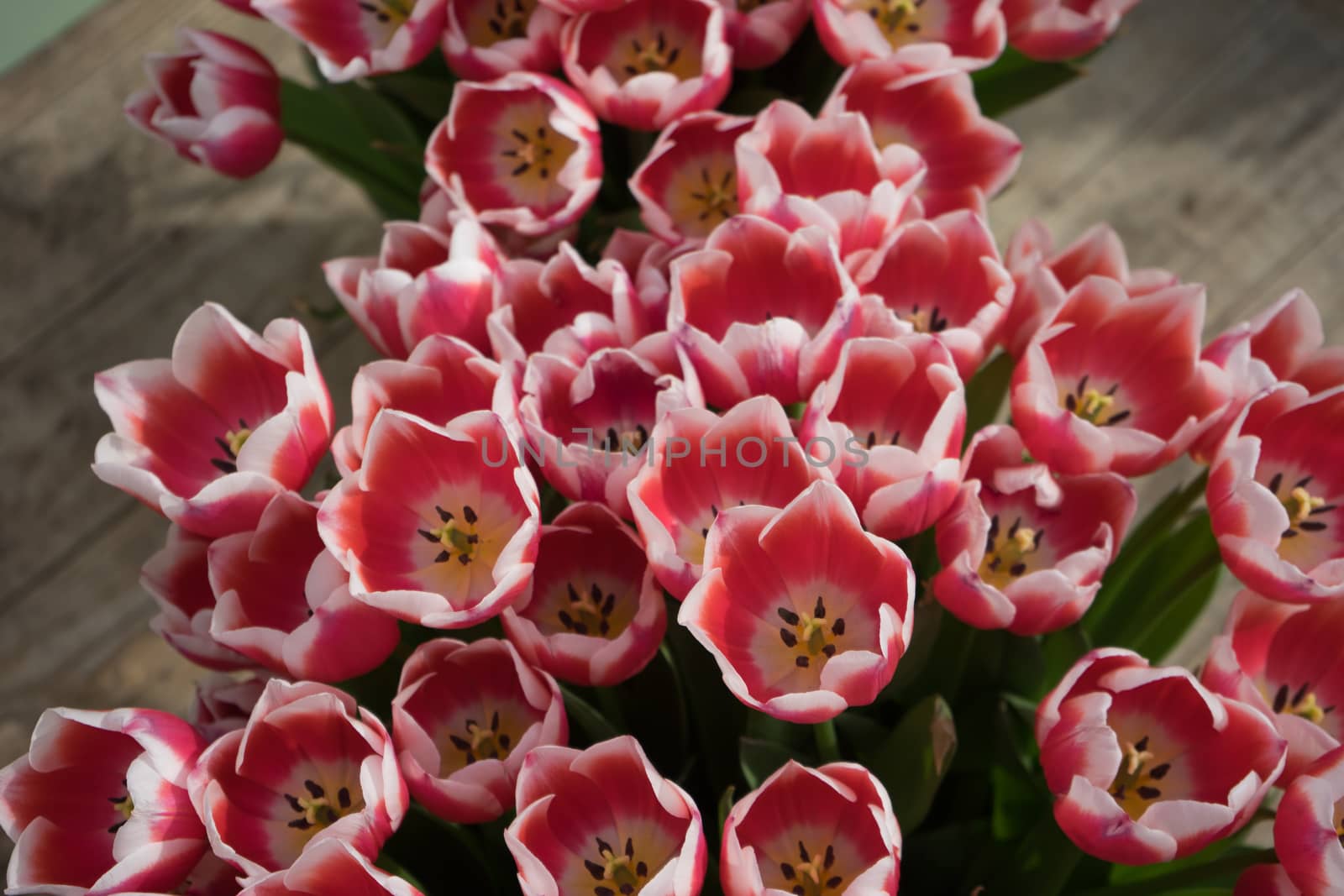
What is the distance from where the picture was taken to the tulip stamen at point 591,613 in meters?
0.67

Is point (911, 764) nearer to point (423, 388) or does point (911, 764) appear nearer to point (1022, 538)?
point (1022, 538)

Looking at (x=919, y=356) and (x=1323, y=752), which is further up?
(x=919, y=356)

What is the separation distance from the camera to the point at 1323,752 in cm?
57

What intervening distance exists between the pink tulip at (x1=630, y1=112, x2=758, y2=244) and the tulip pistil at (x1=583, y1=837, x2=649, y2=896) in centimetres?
34

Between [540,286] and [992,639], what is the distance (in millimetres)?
322

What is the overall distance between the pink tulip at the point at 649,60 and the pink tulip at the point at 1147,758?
388mm

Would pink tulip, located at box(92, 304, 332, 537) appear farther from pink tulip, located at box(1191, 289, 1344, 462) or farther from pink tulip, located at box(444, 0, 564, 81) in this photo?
pink tulip, located at box(1191, 289, 1344, 462)

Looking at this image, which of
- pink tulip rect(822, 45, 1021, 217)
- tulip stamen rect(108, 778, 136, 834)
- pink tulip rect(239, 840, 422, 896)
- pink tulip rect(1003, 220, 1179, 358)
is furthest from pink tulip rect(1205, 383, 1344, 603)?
tulip stamen rect(108, 778, 136, 834)

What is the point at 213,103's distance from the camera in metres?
0.81

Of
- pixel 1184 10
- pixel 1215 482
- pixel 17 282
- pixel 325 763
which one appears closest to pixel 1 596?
pixel 17 282

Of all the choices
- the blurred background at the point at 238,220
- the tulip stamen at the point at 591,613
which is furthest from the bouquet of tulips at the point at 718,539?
the blurred background at the point at 238,220

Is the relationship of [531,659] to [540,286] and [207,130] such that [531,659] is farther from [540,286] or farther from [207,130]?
[207,130]

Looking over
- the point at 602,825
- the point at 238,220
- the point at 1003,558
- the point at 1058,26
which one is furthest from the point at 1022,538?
the point at 238,220

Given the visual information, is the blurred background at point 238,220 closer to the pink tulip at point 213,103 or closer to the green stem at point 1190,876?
the pink tulip at point 213,103
